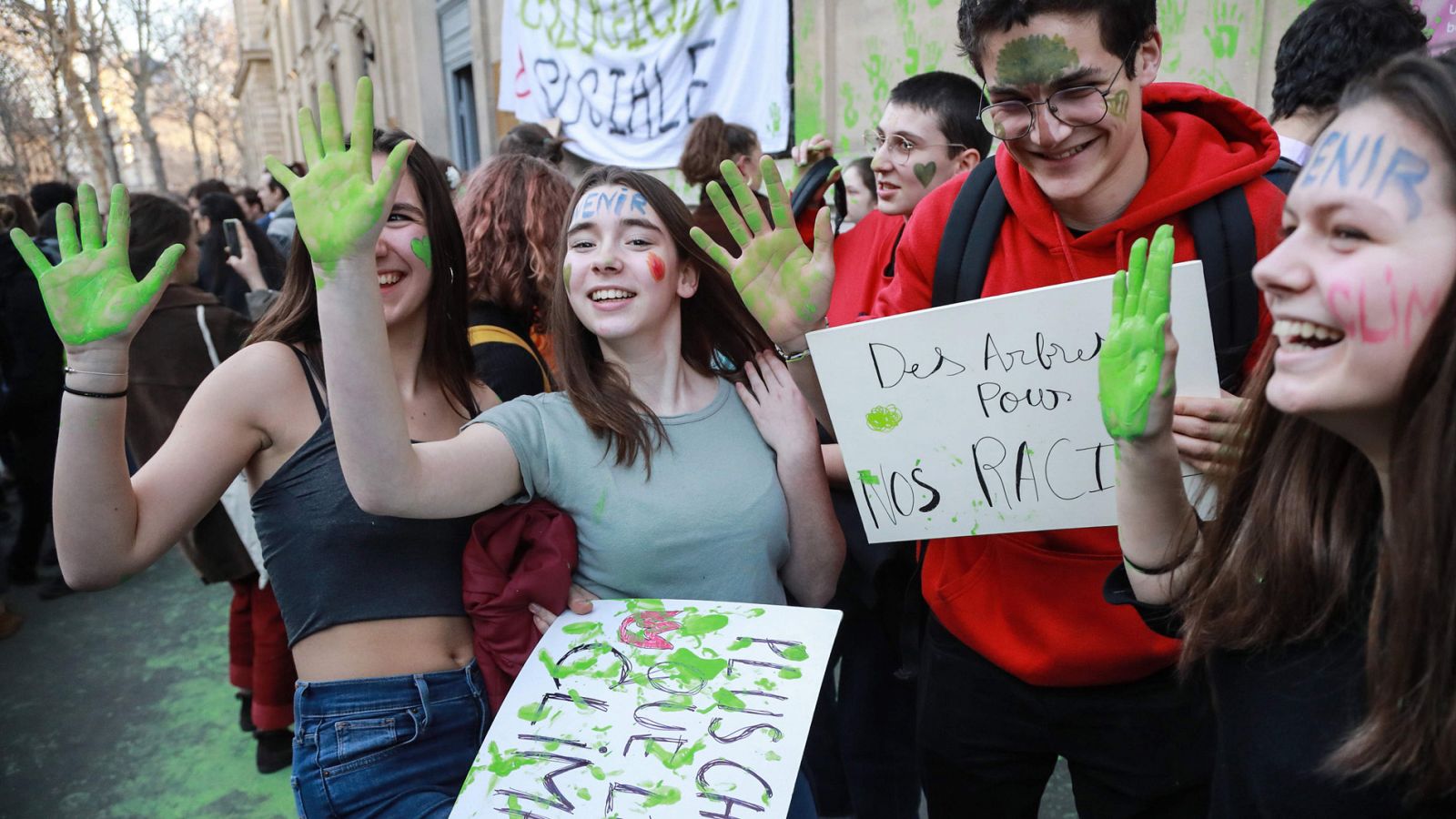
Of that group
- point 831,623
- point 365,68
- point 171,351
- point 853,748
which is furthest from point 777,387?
point 365,68

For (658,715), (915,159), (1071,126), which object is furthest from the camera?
(915,159)

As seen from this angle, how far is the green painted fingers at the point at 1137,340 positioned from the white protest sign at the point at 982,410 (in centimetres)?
21

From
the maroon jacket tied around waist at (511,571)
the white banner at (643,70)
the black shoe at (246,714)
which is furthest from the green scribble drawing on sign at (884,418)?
the white banner at (643,70)

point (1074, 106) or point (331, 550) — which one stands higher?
point (1074, 106)

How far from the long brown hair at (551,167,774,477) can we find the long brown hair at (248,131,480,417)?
0.69 ft

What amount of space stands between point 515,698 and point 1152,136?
1.47 meters

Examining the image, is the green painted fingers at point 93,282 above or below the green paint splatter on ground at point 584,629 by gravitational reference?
above

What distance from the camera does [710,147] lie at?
391 centimetres

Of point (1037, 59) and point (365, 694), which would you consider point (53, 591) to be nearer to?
point (365, 694)

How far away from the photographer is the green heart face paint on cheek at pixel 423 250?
1754 millimetres

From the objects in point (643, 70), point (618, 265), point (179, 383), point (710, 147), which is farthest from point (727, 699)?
point (643, 70)

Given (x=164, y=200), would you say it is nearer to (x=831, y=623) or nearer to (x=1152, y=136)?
(x=831, y=623)

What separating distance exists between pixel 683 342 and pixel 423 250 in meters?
0.57

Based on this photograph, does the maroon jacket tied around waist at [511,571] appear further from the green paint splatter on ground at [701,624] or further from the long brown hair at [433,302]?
the long brown hair at [433,302]
